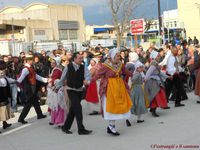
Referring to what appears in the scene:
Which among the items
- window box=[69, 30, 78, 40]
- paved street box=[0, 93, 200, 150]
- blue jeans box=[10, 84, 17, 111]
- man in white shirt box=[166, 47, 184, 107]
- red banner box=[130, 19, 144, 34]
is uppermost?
window box=[69, 30, 78, 40]

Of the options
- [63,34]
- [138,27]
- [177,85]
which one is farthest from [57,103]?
[63,34]

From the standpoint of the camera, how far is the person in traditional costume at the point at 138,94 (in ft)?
30.4

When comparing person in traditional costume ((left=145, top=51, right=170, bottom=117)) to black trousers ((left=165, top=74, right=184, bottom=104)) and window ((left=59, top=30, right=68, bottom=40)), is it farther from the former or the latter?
window ((left=59, top=30, right=68, bottom=40))

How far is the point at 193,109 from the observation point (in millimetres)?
10547

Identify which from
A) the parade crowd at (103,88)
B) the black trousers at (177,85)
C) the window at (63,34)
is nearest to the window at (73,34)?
the window at (63,34)

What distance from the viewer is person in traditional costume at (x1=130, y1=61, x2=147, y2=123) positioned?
364 inches

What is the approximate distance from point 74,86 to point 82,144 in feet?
4.32

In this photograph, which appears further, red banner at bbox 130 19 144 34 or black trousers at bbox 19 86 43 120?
red banner at bbox 130 19 144 34

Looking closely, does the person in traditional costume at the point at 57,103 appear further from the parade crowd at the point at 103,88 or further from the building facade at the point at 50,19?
the building facade at the point at 50,19

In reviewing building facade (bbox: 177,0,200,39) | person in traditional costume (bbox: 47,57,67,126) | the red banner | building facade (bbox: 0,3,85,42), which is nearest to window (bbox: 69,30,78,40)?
building facade (bbox: 0,3,85,42)

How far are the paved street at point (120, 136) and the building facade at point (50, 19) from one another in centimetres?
7442

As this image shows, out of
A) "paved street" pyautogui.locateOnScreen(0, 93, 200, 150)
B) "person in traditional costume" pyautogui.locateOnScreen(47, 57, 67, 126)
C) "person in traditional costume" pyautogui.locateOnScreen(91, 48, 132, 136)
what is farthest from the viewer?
"person in traditional costume" pyautogui.locateOnScreen(47, 57, 67, 126)

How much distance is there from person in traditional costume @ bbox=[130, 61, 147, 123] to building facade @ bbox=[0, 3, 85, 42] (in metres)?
74.8

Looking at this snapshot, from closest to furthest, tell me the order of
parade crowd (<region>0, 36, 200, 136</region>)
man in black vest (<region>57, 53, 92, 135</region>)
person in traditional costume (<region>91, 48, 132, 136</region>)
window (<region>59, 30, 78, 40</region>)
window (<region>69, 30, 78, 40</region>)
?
person in traditional costume (<region>91, 48, 132, 136</region>)
parade crowd (<region>0, 36, 200, 136</region>)
man in black vest (<region>57, 53, 92, 135</region>)
window (<region>59, 30, 78, 40</region>)
window (<region>69, 30, 78, 40</region>)
